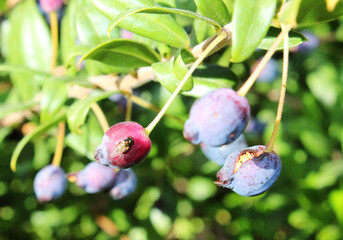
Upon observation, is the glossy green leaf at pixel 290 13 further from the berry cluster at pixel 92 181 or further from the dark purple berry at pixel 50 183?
the dark purple berry at pixel 50 183

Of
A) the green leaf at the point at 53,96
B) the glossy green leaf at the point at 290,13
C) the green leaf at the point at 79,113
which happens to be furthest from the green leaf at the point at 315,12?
the green leaf at the point at 53,96

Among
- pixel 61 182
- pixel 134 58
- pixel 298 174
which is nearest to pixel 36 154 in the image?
pixel 61 182

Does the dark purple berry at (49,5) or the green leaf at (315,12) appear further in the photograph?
the dark purple berry at (49,5)

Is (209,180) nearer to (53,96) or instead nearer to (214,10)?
(53,96)

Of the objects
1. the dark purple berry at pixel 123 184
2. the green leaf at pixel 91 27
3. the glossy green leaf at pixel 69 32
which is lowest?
the dark purple berry at pixel 123 184

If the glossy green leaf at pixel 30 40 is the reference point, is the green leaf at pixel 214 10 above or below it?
above

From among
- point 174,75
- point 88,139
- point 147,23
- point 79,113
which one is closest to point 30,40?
point 88,139

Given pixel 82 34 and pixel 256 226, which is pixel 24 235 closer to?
pixel 256 226

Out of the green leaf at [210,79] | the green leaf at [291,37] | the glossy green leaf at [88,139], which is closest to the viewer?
the green leaf at [291,37]
